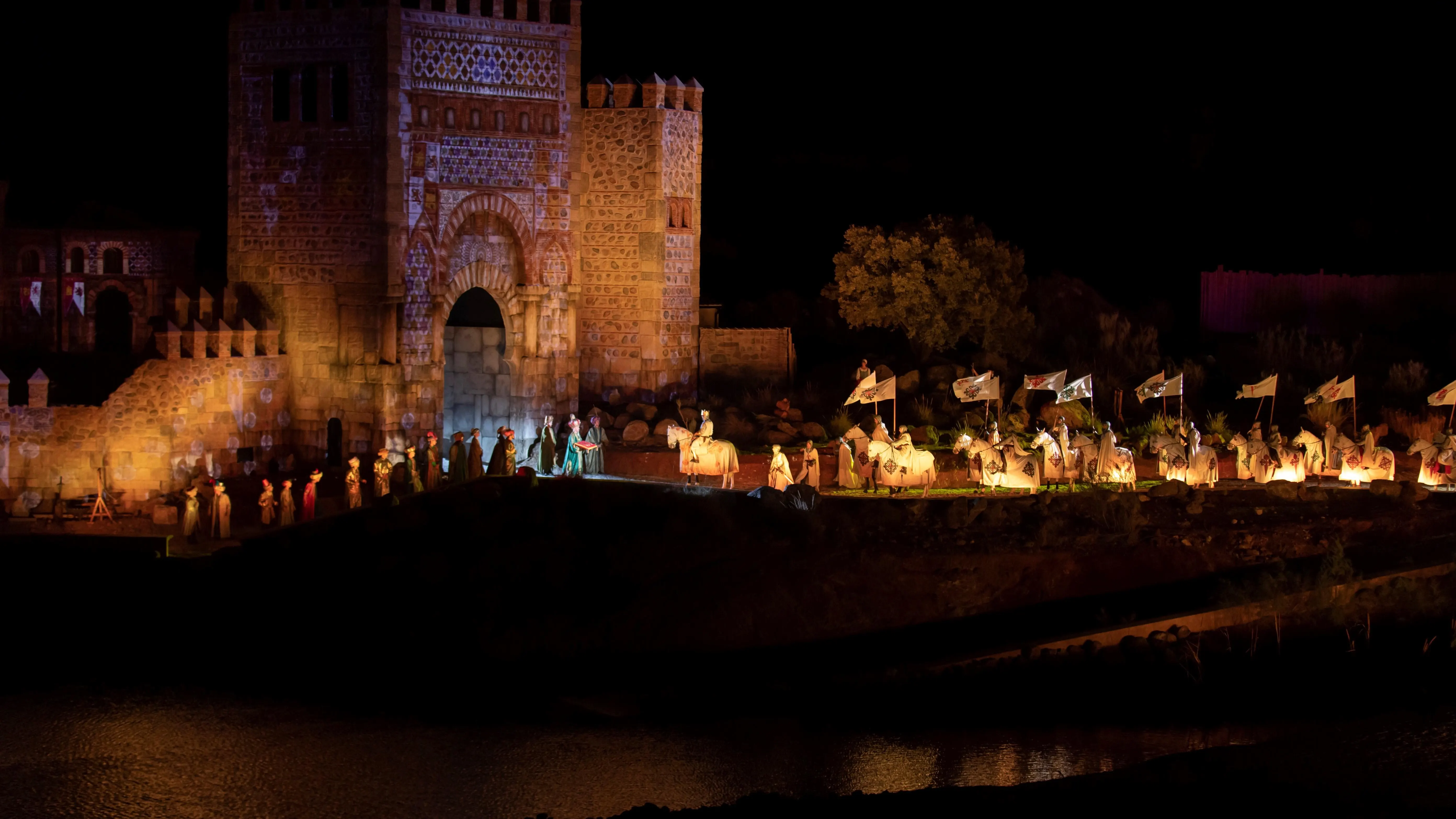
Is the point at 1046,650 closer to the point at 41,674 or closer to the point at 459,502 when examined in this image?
the point at 459,502

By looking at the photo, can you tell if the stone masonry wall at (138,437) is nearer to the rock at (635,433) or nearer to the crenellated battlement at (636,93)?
the rock at (635,433)

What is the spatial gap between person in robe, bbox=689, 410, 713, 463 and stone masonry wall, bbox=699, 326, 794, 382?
5977 millimetres

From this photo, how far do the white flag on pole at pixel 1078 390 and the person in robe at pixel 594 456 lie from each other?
7.83 meters

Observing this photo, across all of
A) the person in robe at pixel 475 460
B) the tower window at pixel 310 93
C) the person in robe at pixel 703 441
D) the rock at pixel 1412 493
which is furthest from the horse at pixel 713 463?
the rock at pixel 1412 493

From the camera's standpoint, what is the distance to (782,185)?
184ft

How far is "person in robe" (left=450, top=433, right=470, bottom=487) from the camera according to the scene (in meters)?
28.5

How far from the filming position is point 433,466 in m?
28.6

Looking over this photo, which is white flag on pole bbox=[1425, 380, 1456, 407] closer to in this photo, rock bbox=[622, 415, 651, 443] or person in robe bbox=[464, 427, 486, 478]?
rock bbox=[622, 415, 651, 443]

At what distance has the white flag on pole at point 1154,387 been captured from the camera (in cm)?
3028

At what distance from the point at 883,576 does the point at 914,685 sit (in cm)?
255

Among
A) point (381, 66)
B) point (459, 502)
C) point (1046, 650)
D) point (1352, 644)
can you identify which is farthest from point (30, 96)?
point (1352, 644)

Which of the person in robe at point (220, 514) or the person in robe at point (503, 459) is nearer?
the person in robe at point (220, 514)

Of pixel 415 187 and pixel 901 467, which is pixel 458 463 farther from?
pixel 901 467

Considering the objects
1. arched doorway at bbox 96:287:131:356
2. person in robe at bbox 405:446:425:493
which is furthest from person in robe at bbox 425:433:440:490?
arched doorway at bbox 96:287:131:356
